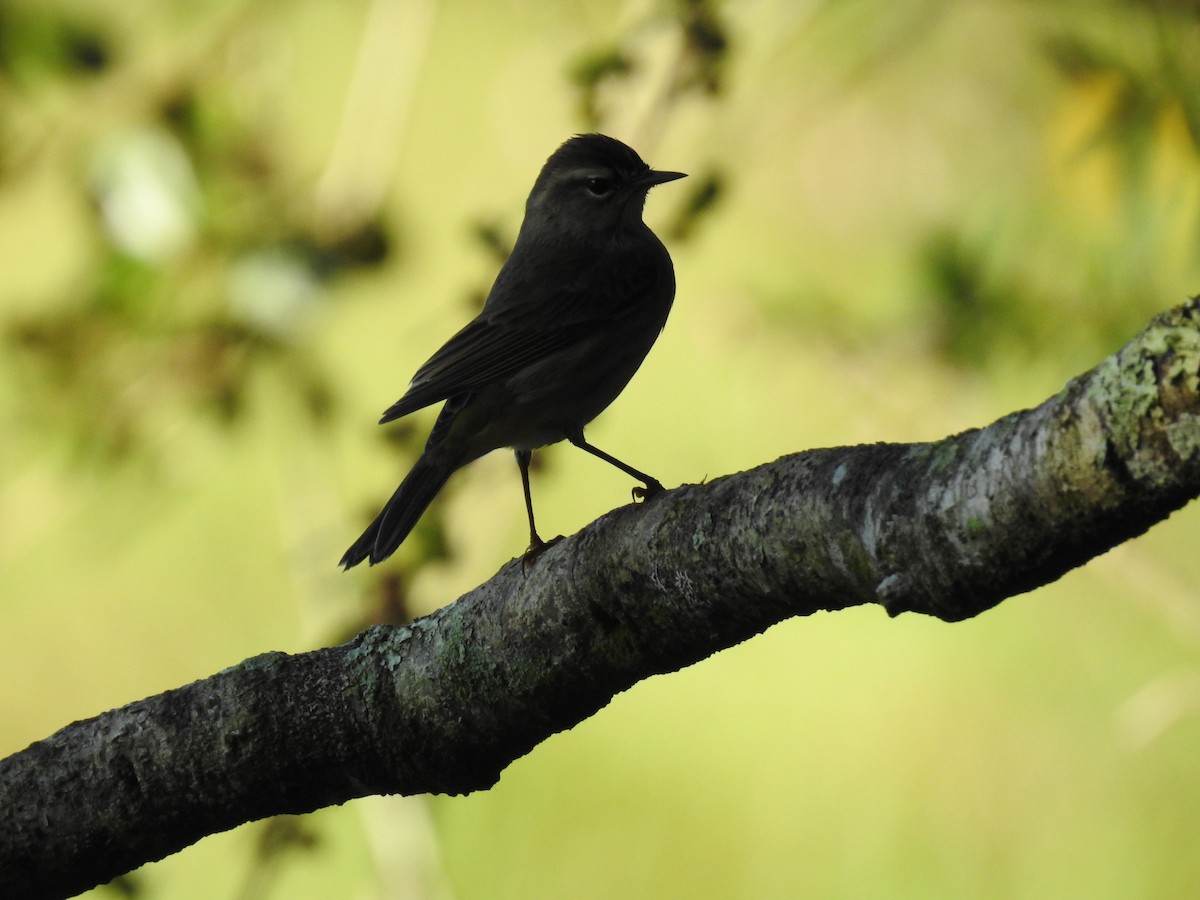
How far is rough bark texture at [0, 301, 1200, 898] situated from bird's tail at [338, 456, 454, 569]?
3.20ft

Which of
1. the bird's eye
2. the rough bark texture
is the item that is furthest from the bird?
the rough bark texture

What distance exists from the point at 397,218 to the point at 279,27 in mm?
720

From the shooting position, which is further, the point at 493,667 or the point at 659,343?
the point at 659,343

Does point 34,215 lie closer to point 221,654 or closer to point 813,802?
point 221,654

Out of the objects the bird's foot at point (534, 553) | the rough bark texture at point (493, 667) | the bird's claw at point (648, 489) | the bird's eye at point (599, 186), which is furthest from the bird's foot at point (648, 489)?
the bird's eye at point (599, 186)

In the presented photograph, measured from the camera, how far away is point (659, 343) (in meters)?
6.05

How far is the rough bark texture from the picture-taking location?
1.89 meters

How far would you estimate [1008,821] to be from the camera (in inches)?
202

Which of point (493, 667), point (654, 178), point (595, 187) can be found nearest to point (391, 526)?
point (493, 667)

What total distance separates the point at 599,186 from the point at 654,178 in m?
0.31

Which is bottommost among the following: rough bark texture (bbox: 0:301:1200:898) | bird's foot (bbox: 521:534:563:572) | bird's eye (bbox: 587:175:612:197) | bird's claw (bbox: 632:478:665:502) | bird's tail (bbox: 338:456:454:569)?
rough bark texture (bbox: 0:301:1200:898)

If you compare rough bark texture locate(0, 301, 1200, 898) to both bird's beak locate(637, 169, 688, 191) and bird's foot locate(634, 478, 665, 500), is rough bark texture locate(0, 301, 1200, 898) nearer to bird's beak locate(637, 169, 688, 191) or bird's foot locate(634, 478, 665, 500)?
bird's foot locate(634, 478, 665, 500)

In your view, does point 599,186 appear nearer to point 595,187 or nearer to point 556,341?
point 595,187

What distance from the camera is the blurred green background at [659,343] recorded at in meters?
3.61
